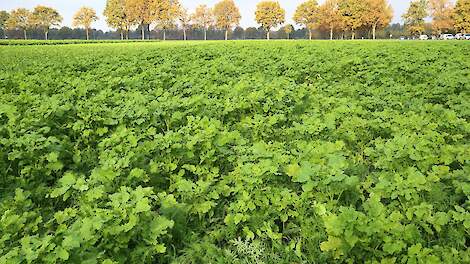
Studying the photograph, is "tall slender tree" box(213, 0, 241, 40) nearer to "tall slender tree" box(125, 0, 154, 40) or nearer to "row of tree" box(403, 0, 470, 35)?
"tall slender tree" box(125, 0, 154, 40)

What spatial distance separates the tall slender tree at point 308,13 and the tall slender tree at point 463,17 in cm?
2843

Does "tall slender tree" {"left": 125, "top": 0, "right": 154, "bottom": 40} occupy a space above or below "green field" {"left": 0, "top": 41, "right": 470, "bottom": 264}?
above

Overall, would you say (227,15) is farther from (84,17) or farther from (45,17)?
(45,17)

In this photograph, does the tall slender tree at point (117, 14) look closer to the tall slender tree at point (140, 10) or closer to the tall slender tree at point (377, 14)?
the tall slender tree at point (140, 10)

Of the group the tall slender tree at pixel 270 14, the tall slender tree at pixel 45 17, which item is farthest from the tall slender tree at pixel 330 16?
the tall slender tree at pixel 45 17

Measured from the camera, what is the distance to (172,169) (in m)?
4.84

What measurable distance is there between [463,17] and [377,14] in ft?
50.0

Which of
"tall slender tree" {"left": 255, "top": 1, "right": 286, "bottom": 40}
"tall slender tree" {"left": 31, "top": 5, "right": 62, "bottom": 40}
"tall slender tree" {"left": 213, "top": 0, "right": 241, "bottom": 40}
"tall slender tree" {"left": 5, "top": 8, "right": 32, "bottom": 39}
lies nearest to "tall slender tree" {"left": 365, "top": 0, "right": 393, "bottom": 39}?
"tall slender tree" {"left": 255, "top": 1, "right": 286, "bottom": 40}

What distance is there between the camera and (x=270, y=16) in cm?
9125

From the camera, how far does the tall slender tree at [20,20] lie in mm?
101375

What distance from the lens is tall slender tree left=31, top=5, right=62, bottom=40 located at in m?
102

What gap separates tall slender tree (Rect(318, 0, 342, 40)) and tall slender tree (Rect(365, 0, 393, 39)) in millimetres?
5894

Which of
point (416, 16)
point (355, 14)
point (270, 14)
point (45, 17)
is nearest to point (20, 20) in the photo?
point (45, 17)

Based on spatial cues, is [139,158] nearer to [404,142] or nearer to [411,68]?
[404,142]
